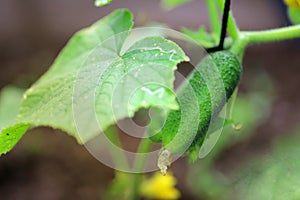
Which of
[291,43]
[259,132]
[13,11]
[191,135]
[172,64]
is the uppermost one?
[172,64]

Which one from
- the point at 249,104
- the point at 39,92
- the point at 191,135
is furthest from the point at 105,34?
the point at 249,104

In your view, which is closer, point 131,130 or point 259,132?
point 131,130

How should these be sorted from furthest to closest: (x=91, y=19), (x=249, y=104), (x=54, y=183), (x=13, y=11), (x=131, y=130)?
(x=91, y=19), (x=13, y=11), (x=249, y=104), (x=131, y=130), (x=54, y=183)

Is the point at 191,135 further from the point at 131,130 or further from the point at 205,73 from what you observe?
the point at 131,130

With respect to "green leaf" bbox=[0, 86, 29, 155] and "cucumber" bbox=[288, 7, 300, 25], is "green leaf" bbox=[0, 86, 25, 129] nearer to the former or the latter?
"green leaf" bbox=[0, 86, 29, 155]

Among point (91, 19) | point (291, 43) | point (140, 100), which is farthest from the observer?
point (91, 19)

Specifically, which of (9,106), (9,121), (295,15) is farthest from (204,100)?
(9,106)

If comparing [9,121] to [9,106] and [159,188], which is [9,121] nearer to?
[9,106]

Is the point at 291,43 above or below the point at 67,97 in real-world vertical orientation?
below
